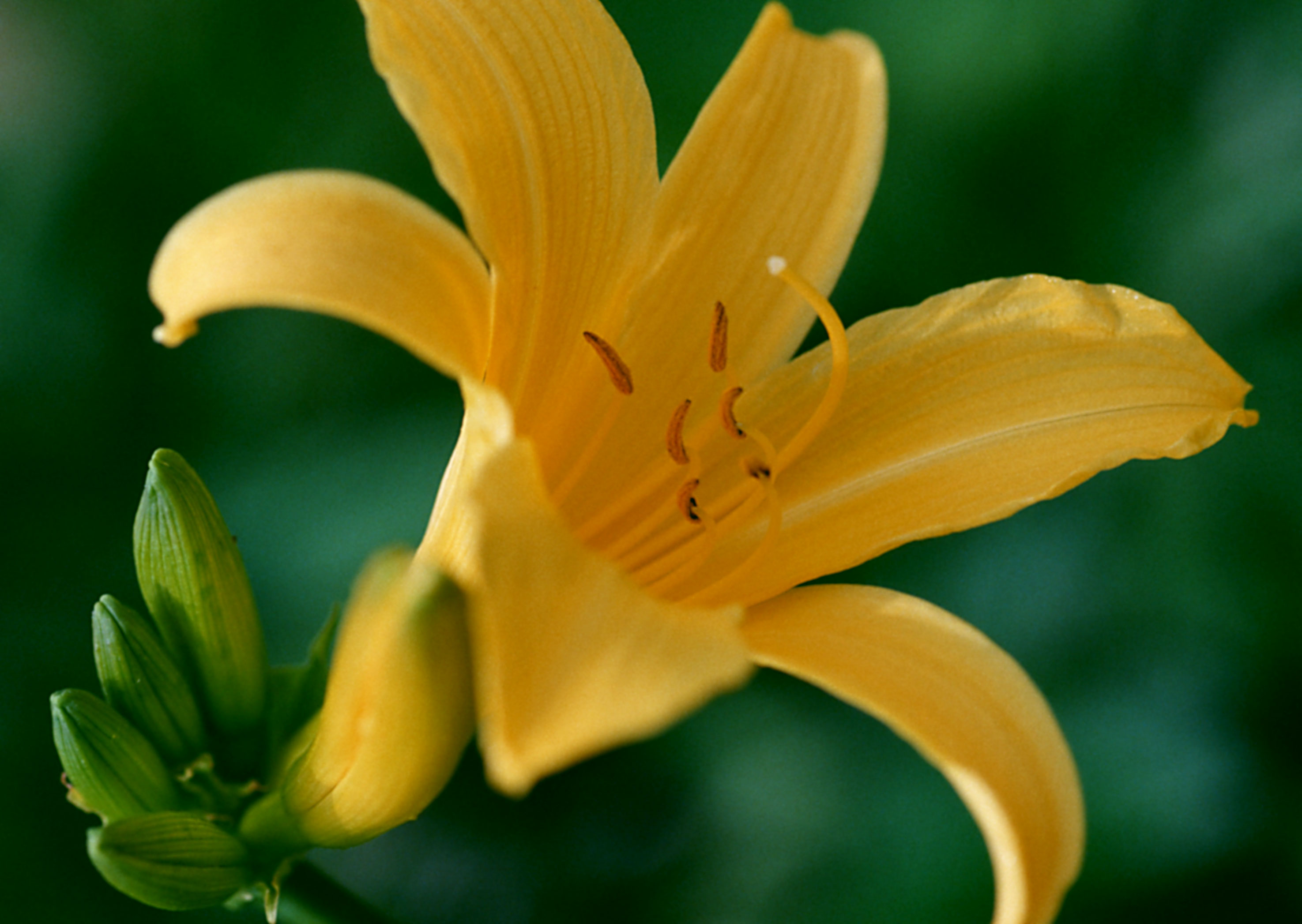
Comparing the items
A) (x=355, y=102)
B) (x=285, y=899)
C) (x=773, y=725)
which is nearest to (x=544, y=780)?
(x=773, y=725)

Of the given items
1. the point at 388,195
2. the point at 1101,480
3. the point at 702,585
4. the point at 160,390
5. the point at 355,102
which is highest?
the point at 388,195

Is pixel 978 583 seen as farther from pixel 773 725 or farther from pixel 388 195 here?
pixel 388 195

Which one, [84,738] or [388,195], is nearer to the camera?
[388,195]

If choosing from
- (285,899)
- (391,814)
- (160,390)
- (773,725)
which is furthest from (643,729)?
(160,390)

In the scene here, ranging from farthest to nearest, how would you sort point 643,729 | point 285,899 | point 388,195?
point 285,899
point 388,195
point 643,729

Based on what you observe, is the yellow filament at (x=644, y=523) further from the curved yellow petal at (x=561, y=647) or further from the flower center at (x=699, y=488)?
the curved yellow petal at (x=561, y=647)

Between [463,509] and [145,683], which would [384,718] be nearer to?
[463,509]

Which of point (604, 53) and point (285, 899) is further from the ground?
point (604, 53)

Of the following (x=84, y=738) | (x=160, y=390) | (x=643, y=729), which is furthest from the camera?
(x=160, y=390)
